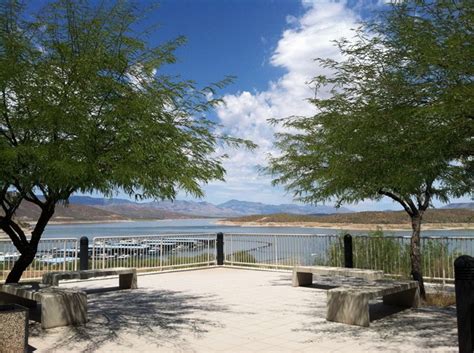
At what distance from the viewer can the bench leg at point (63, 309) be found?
7.54 m

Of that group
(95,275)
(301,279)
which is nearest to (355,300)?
(301,279)

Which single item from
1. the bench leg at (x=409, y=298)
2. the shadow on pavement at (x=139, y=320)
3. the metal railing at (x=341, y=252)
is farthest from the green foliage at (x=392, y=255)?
the shadow on pavement at (x=139, y=320)

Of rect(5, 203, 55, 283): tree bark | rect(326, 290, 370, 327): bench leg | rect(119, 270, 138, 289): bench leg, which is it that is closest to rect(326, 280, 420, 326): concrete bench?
rect(326, 290, 370, 327): bench leg

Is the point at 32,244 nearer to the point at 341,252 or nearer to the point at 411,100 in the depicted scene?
the point at 411,100

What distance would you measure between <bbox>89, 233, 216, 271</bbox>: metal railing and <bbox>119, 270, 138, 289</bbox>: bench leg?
8.16 ft

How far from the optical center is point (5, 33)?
22.6 ft

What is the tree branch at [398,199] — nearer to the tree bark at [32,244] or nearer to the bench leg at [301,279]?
the bench leg at [301,279]

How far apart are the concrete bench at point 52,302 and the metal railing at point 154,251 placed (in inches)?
258

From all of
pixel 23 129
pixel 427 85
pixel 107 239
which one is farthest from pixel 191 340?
pixel 107 239

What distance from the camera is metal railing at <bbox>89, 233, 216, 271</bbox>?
15.6 metres

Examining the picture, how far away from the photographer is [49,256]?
15211 mm

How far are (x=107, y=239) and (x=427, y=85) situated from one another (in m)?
12.7

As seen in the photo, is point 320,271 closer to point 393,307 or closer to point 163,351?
point 393,307

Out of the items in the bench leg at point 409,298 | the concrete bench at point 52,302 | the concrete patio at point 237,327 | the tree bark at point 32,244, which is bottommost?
the concrete patio at point 237,327
